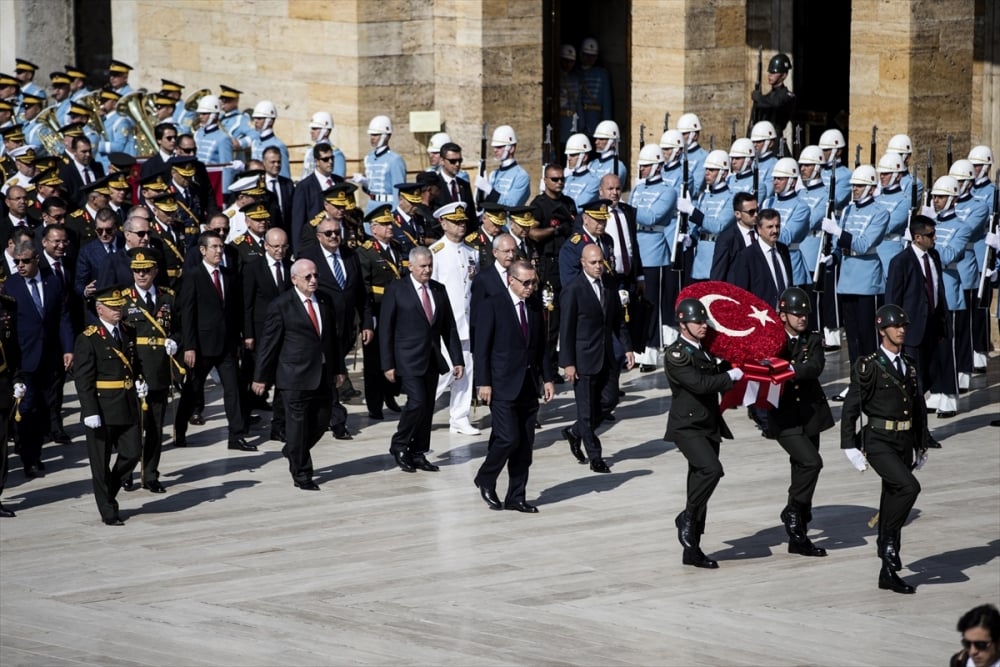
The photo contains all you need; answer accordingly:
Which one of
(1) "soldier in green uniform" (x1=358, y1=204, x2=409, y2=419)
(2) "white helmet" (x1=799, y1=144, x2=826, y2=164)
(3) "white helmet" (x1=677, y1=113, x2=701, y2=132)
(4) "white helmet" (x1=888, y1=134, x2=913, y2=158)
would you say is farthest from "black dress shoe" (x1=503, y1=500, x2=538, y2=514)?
(3) "white helmet" (x1=677, y1=113, x2=701, y2=132)

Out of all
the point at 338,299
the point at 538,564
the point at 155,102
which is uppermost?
the point at 155,102

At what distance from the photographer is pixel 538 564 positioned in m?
12.3

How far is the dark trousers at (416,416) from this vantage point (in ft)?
48.2

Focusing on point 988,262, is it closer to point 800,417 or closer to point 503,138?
point 503,138

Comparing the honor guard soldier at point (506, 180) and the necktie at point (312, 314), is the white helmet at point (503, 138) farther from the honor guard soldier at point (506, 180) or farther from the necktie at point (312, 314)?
the necktie at point (312, 314)

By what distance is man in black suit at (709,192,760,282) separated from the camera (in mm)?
16453

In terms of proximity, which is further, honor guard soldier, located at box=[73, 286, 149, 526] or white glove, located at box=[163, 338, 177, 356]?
white glove, located at box=[163, 338, 177, 356]

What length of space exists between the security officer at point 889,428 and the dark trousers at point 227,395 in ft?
18.0

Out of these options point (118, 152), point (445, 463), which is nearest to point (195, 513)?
point (445, 463)

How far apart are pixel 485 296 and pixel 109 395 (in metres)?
2.65

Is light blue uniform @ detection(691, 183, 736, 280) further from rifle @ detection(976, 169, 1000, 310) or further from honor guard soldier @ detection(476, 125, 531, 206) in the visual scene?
rifle @ detection(976, 169, 1000, 310)

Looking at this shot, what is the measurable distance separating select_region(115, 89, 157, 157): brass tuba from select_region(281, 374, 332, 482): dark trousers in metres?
9.31

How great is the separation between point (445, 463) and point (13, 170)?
6.96 metres

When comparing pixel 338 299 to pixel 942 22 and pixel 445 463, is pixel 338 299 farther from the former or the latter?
pixel 942 22
